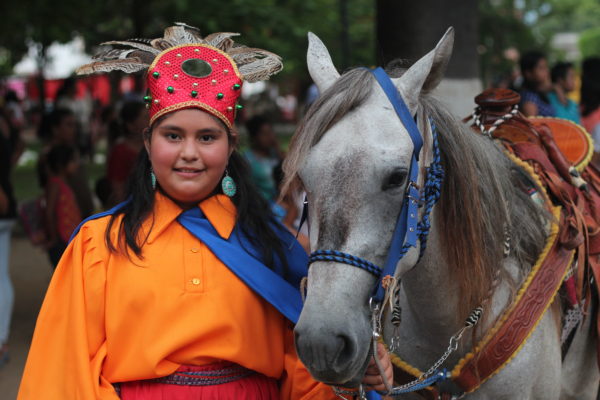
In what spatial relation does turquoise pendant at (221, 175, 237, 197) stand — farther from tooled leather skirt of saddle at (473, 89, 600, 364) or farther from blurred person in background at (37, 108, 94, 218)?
blurred person in background at (37, 108, 94, 218)

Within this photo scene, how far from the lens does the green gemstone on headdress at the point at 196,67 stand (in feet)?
7.92

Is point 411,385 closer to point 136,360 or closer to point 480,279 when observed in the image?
point 480,279

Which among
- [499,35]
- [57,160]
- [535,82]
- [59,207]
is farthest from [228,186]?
[499,35]

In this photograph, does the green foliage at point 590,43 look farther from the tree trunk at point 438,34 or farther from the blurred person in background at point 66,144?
the tree trunk at point 438,34

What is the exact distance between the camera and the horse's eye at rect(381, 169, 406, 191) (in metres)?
2.13

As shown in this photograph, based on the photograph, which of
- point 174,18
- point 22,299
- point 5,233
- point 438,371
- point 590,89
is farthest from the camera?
point 174,18

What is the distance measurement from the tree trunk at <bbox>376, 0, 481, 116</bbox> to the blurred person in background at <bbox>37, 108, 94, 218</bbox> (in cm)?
274

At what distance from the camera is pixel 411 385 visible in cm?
272

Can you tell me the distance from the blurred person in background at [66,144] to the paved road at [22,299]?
1.20 meters

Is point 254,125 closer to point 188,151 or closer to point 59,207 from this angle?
point 59,207

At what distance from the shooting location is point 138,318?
7.69 feet

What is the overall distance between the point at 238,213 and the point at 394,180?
63cm

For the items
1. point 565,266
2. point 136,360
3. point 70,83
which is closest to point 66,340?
point 136,360

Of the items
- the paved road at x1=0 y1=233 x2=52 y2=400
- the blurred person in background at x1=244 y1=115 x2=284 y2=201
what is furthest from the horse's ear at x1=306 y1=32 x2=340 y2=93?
the blurred person in background at x1=244 y1=115 x2=284 y2=201
